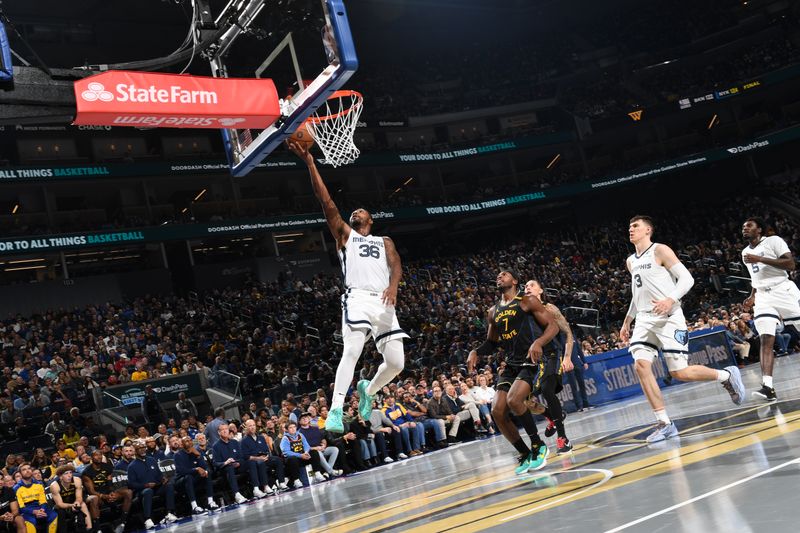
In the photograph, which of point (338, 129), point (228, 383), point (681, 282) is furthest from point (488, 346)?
point (228, 383)

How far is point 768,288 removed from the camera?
934 centimetres

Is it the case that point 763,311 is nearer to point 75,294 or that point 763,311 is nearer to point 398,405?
point 398,405

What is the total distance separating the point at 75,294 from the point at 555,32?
3275 cm

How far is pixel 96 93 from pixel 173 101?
2.69 feet

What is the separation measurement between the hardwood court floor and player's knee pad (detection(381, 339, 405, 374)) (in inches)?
50.8

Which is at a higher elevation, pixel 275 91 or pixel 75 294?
pixel 75 294

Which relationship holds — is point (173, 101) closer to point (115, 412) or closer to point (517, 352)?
point (517, 352)

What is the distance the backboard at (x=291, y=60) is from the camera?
28.1ft

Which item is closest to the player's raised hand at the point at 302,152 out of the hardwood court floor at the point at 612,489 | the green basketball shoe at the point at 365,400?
the green basketball shoe at the point at 365,400

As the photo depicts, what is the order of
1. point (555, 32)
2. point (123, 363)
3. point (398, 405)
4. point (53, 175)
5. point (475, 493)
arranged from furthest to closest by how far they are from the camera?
point (555, 32), point (53, 175), point (123, 363), point (398, 405), point (475, 493)

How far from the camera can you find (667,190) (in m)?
43.9

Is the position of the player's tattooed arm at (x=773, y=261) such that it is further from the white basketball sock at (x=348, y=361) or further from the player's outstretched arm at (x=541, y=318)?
the white basketball sock at (x=348, y=361)

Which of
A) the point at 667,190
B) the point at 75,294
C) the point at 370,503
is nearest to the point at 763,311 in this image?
the point at 370,503

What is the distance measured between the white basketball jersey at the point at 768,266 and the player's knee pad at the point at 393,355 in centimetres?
477
